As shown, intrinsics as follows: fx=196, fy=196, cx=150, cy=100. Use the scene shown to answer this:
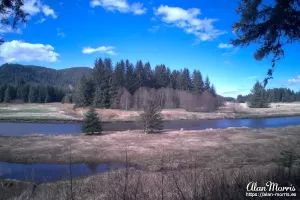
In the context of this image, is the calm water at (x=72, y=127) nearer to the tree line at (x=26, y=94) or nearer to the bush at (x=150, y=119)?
the bush at (x=150, y=119)

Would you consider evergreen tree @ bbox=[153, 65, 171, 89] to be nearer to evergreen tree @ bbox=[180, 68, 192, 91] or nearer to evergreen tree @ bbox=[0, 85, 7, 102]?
evergreen tree @ bbox=[180, 68, 192, 91]

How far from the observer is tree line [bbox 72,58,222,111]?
240ft

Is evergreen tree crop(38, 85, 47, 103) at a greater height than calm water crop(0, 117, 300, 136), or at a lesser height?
greater

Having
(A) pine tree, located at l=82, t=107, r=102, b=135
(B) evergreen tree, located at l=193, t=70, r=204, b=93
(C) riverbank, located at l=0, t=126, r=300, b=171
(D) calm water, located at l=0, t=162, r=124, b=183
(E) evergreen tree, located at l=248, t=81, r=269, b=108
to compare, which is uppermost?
(B) evergreen tree, located at l=193, t=70, r=204, b=93

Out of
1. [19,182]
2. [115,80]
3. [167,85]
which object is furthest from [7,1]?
[167,85]

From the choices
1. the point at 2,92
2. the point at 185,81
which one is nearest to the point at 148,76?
the point at 185,81

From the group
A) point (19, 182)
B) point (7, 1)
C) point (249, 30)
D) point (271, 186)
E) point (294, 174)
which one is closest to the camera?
point (271, 186)

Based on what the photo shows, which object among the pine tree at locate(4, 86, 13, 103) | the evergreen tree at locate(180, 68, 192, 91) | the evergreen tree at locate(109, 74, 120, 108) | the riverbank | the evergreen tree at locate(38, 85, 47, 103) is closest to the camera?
the riverbank

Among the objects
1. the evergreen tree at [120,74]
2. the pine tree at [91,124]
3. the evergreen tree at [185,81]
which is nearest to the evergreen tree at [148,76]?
the evergreen tree at [120,74]

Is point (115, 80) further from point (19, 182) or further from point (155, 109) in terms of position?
point (19, 182)

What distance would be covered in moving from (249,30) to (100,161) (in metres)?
18.4

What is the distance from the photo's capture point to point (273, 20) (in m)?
6.98

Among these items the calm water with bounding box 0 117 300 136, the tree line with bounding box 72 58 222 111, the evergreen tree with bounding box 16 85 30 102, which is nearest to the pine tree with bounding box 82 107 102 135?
the calm water with bounding box 0 117 300 136

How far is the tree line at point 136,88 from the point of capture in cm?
7319
